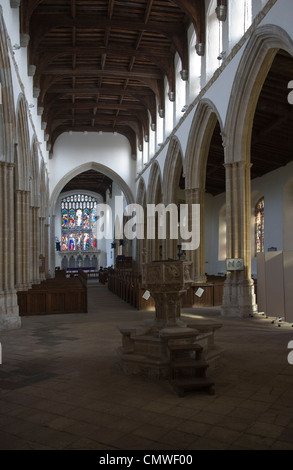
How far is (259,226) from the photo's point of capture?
2012cm

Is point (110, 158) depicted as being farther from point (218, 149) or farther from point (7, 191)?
point (7, 191)

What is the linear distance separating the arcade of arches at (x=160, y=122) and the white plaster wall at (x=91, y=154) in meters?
0.06

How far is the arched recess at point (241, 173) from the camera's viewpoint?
1034 cm

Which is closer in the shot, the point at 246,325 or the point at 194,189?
the point at 246,325

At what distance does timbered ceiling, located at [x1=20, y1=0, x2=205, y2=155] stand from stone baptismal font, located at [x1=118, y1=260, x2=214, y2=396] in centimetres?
1036

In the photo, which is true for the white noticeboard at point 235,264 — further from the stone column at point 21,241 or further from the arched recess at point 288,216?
the arched recess at point 288,216

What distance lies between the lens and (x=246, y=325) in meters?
9.05

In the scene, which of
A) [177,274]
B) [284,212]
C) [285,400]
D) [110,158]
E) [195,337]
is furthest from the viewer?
[110,158]

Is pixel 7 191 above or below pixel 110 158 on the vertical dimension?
below

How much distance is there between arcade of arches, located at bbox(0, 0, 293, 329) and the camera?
10117 millimetres

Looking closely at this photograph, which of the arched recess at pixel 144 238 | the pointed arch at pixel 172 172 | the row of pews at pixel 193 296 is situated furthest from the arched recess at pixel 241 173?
the arched recess at pixel 144 238

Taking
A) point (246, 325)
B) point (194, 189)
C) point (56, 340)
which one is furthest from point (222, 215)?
point (56, 340)

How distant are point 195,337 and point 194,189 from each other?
32.9ft

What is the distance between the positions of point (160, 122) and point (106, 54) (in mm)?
4717
